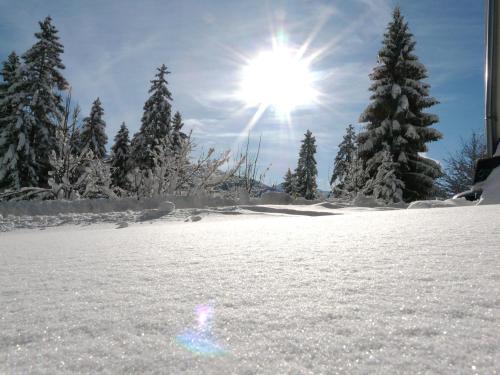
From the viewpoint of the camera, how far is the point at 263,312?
2.15ft

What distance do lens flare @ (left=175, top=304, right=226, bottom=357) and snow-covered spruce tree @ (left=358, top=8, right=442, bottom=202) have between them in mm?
14631

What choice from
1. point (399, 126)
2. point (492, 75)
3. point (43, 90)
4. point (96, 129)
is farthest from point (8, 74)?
point (492, 75)

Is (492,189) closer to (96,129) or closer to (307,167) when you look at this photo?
(96,129)

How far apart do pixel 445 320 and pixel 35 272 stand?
43.9 inches

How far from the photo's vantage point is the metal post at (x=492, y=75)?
5.46 metres

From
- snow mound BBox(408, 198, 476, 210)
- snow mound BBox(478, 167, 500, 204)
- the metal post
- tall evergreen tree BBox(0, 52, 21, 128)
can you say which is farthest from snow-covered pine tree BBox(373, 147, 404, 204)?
tall evergreen tree BBox(0, 52, 21, 128)

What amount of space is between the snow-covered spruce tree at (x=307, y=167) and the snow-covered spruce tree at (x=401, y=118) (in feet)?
59.0

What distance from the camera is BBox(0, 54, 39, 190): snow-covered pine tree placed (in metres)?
17.6

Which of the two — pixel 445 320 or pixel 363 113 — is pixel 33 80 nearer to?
pixel 363 113

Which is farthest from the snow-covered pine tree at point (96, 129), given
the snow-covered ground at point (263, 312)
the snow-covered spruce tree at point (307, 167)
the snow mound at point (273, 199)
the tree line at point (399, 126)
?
the snow-covered ground at point (263, 312)

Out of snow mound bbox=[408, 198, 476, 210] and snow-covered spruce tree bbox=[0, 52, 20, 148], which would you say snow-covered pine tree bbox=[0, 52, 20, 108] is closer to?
snow-covered spruce tree bbox=[0, 52, 20, 148]

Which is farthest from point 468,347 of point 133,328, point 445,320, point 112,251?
point 112,251

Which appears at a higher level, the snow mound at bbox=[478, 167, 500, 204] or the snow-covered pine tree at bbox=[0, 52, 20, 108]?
the snow-covered pine tree at bbox=[0, 52, 20, 108]

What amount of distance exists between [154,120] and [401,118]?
49.6 feet
